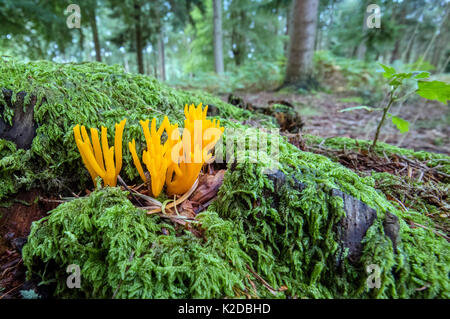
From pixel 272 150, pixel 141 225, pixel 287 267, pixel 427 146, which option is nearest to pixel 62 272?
pixel 141 225

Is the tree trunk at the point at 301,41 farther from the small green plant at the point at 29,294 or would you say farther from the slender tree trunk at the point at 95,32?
the small green plant at the point at 29,294

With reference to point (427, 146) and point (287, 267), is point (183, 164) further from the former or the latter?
point (427, 146)

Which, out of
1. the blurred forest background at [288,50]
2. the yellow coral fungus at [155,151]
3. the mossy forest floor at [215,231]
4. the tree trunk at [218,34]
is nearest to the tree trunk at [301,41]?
the blurred forest background at [288,50]

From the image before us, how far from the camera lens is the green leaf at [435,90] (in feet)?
5.26

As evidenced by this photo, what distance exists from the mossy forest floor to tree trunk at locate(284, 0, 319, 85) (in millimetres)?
6579

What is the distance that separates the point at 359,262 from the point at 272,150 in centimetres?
75

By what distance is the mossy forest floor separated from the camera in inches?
41.1

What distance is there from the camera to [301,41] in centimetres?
725

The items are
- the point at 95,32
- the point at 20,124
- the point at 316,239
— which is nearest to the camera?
the point at 316,239

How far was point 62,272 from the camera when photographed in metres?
1.15

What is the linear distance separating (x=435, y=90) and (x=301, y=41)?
6461 mm

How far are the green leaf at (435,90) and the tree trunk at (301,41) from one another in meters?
6.24

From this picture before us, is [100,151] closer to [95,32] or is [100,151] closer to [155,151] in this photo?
[155,151]

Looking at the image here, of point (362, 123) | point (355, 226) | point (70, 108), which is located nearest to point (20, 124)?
point (70, 108)
